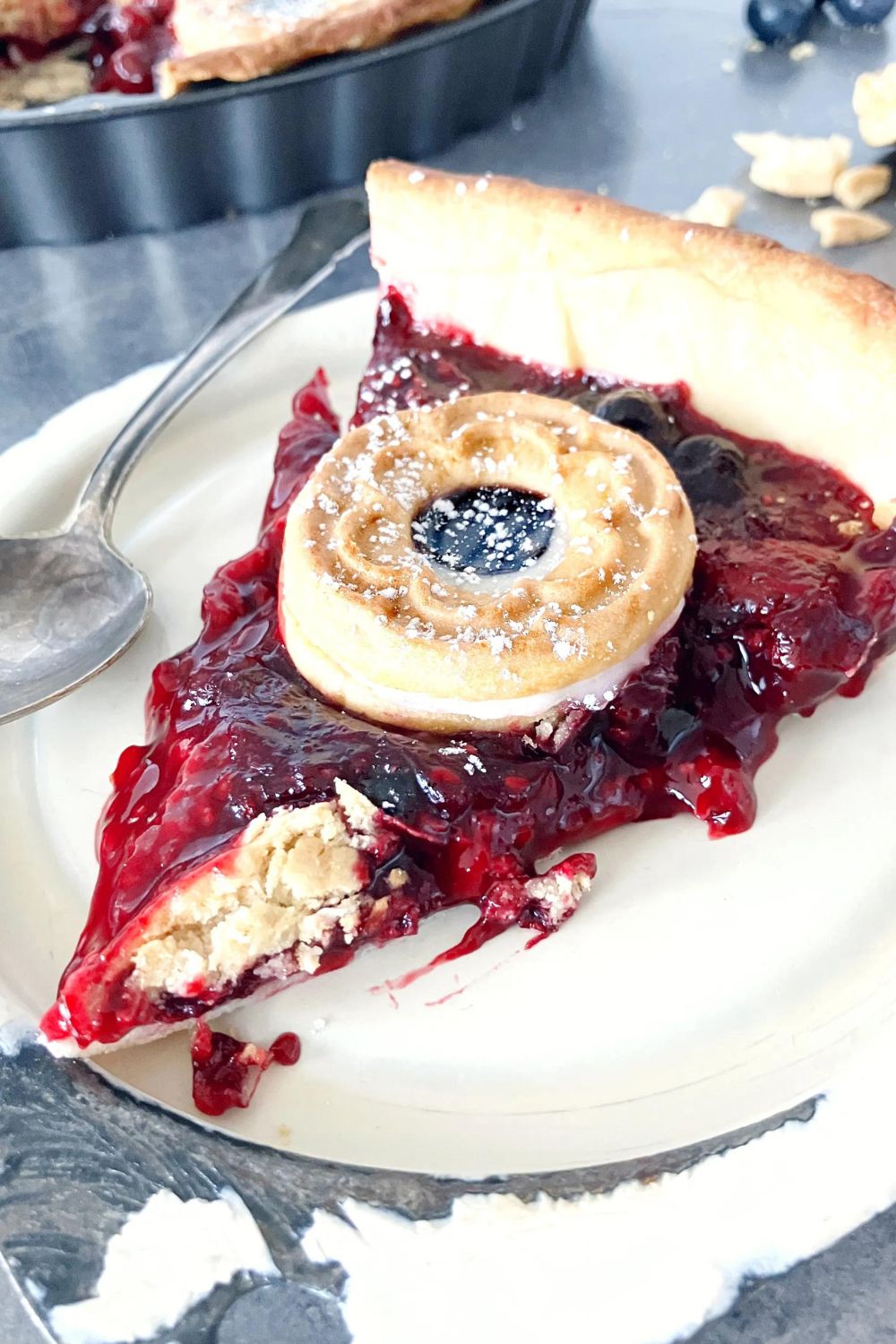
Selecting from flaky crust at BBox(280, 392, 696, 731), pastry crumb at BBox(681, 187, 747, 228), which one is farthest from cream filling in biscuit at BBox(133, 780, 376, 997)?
pastry crumb at BBox(681, 187, 747, 228)

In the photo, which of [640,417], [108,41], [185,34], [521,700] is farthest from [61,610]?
[108,41]

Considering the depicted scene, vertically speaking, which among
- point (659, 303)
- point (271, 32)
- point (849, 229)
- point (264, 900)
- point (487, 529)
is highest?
point (271, 32)

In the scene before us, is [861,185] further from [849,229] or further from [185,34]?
[185,34]

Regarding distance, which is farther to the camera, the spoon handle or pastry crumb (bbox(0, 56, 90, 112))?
pastry crumb (bbox(0, 56, 90, 112))

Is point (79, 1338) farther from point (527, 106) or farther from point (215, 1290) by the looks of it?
point (527, 106)

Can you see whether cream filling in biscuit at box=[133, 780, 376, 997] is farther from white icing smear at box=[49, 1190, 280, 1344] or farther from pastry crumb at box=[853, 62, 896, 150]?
pastry crumb at box=[853, 62, 896, 150]
